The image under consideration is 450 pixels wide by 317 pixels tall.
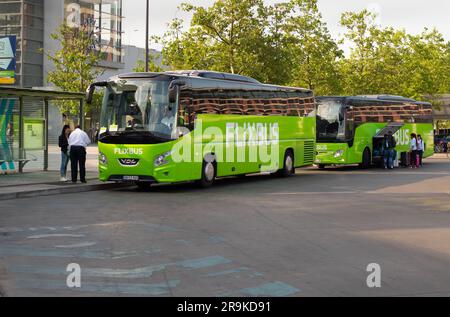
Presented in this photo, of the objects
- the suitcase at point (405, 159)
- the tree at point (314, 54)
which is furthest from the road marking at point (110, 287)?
the tree at point (314, 54)

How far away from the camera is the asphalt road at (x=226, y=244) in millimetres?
7633

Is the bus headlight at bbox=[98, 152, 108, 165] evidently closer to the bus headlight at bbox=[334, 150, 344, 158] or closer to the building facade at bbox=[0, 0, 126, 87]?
the bus headlight at bbox=[334, 150, 344, 158]

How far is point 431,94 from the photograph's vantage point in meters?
61.8

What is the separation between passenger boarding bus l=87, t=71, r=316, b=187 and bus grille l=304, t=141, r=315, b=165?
12.6 feet

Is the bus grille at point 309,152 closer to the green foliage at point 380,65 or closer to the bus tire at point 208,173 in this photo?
the bus tire at point 208,173

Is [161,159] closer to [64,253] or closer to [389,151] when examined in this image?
[64,253]

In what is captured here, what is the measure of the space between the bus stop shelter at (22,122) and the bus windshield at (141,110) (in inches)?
134

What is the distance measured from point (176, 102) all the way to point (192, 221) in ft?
22.3

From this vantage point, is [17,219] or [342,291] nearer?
[342,291]

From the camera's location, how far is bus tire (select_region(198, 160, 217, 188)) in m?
20.9

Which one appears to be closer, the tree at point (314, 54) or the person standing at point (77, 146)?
the person standing at point (77, 146)

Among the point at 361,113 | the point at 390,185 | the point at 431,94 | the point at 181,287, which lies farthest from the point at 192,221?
the point at 431,94

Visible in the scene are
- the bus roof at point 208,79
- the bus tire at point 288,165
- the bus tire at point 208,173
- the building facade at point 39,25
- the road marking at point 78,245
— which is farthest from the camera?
the building facade at point 39,25
